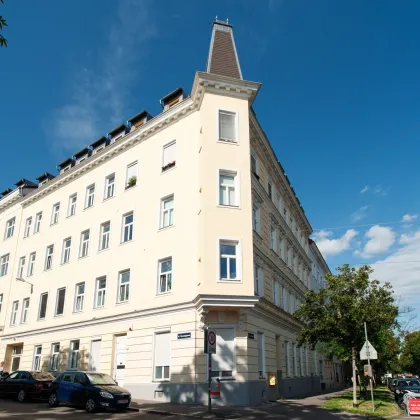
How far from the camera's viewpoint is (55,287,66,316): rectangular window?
1105 inches

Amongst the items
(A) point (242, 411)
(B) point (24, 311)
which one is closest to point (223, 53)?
(A) point (242, 411)

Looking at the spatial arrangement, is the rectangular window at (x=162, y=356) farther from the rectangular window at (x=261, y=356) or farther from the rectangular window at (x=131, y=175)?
the rectangular window at (x=131, y=175)

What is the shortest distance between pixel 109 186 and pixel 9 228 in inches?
568

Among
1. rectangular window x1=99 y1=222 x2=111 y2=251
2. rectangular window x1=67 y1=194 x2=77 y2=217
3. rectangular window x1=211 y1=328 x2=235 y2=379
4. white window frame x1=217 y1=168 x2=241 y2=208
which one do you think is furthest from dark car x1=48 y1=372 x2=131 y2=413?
rectangular window x1=67 y1=194 x2=77 y2=217

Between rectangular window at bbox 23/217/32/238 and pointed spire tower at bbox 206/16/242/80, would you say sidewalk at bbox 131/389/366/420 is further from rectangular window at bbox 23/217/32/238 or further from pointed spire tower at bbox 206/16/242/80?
rectangular window at bbox 23/217/32/238

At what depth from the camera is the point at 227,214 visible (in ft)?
A: 68.7

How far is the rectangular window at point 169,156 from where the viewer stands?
24.1 metres

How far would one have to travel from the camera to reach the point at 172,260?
21.6 m

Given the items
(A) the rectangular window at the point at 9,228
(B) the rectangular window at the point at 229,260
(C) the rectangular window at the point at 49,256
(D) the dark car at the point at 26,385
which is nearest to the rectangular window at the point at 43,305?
(C) the rectangular window at the point at 49,256

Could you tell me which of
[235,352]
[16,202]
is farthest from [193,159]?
[16,202]

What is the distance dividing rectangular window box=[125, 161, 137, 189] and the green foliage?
40.3 ft

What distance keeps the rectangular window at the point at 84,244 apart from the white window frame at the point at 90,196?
185 centimetres

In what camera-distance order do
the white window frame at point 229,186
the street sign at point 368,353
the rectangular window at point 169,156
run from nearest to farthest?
the street sign at point 368,353 → the white window frame at point 229,186 → the rectangular window at point 169,156

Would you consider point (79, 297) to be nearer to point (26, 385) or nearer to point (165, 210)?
point (26, 385)
